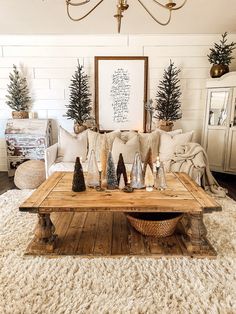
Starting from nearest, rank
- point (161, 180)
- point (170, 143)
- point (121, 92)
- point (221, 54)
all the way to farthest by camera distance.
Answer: point (161, 180) < point (170, 143) < point (221, 54) < point (121, 92)

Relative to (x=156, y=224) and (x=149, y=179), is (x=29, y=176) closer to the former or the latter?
(x=149, y=179)

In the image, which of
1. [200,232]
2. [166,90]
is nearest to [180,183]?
[200,232]

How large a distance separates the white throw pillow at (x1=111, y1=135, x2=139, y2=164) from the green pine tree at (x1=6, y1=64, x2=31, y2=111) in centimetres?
202

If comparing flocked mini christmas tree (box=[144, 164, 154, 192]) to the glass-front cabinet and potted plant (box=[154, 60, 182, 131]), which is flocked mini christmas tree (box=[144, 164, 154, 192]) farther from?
the glass-front cabinet

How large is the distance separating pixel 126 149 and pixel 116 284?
1921 mm

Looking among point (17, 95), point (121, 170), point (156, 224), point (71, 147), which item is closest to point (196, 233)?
point (156, 224)

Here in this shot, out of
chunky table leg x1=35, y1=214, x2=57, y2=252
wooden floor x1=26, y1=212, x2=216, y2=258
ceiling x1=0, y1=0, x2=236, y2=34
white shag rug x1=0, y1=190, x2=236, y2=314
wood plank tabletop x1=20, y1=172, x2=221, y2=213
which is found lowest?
white shag rug x1=0, y1=190, x2=236, y2=314

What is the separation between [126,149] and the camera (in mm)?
3211

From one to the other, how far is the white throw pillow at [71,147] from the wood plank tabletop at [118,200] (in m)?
1.19

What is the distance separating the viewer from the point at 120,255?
182cm

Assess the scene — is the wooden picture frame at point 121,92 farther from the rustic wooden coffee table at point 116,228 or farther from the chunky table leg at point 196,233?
the chunky table leg at point 196,233

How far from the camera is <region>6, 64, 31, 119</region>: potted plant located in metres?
4.07

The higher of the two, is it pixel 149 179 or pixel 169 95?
pixel 169 95

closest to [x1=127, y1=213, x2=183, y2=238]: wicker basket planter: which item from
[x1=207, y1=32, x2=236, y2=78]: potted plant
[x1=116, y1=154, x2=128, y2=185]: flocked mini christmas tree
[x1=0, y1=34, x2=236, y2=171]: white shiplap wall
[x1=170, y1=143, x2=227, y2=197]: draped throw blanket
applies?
[x1=116, y1=154, x2=128, y2=185]: flocked mini christmas tree
